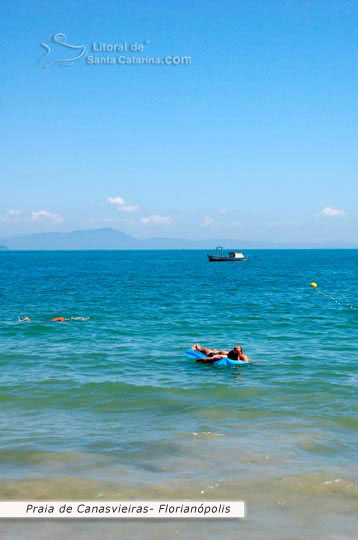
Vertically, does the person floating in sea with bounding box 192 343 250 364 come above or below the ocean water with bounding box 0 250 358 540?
above

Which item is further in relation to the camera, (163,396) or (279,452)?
(163,396)

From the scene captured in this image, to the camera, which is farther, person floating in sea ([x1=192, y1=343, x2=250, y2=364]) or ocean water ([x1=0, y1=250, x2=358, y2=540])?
person floating in sea ([x1=192, y1=343, x2=250, y2=364])

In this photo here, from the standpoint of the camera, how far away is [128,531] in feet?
29.8

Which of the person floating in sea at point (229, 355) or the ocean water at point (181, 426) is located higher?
the person floating in sea at point (229, 355)

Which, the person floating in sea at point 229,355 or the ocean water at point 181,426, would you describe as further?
the person floating in sea at point 229,355

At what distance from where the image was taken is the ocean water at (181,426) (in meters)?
9.78

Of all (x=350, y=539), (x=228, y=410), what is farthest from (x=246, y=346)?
(x=350, y=539)

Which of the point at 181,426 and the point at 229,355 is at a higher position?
the point at 229,355

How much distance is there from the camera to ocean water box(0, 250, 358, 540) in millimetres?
9781

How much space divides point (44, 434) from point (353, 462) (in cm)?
789

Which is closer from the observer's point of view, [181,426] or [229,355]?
[181,426]

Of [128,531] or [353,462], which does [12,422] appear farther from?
[353,462]

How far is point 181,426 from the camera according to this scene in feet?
48.1

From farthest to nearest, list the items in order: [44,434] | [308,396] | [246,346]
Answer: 1. [246,346]
2. [308,396]
3. [44,434]
